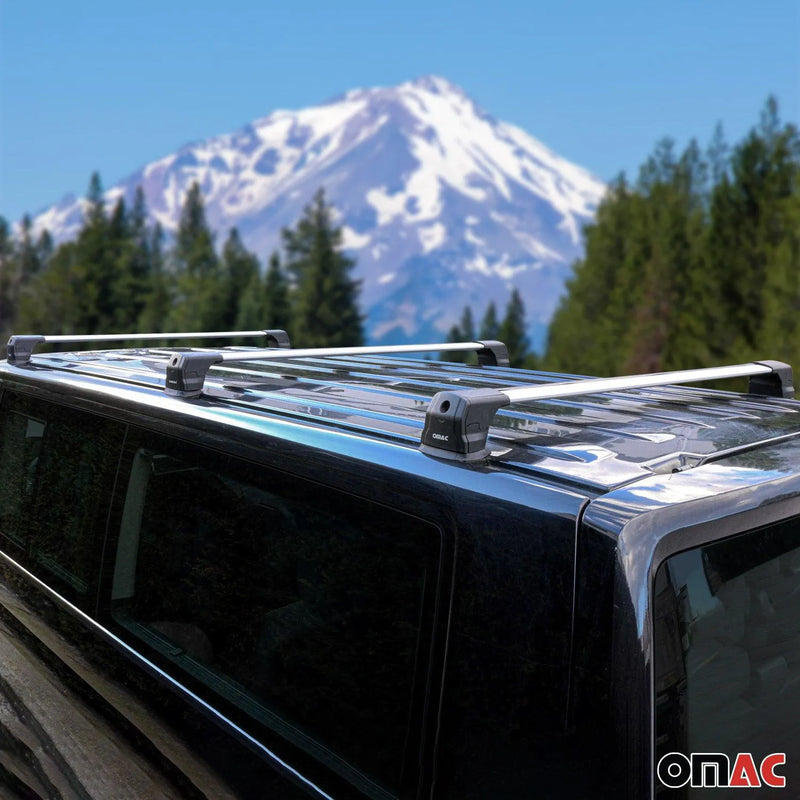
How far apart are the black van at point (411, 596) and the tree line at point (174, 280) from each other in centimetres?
6243

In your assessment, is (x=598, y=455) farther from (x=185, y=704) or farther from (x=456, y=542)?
(x=185, y=704)

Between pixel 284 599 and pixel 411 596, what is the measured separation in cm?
36

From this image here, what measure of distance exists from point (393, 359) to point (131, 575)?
1293 millimetres

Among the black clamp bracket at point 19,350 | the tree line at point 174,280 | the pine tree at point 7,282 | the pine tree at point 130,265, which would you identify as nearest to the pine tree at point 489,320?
the tree line at point 174,280

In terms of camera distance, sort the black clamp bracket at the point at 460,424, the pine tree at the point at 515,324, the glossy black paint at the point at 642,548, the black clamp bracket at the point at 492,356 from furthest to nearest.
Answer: the pine tree at the point at 515,324, the black clamp bracket at the point at 492,356, the black clamp bracket at the point at 460,424, the glossy black paint at the point at 642,548

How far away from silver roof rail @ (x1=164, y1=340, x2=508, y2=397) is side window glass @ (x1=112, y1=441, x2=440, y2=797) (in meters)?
0.16

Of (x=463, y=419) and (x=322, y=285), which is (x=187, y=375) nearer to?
(x=463, y=419)

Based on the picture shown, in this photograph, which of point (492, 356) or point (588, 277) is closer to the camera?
point (492, 356)

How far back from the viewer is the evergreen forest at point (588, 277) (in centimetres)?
3506

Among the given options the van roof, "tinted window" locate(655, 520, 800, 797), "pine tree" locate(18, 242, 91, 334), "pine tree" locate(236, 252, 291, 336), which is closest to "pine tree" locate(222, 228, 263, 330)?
"pine tree" locate(236, 252, 291, 336)

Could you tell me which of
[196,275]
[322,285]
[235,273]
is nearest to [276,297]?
[322,285]

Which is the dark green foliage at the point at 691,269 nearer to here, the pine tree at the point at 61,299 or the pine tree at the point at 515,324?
the pine tree at the point at 515,324

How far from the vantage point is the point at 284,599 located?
186 cm

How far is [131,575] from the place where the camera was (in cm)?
228
